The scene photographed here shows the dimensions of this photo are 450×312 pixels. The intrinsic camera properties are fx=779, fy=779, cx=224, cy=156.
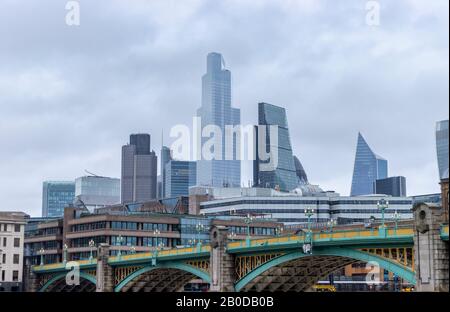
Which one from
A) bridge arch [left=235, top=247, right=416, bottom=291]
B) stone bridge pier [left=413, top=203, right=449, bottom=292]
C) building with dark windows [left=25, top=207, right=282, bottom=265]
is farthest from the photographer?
building with dark windows [left=25, top=207, right=282, bottom=265]

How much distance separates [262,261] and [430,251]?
29.1 metres

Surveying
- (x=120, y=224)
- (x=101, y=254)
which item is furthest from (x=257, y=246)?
(x=120, y=224)

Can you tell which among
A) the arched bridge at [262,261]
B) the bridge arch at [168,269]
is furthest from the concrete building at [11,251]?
the bridge arch at [168,269]

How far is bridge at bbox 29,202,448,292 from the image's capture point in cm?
7531

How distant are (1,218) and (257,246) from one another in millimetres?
82759

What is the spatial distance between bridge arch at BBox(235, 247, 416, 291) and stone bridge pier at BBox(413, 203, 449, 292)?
288cm

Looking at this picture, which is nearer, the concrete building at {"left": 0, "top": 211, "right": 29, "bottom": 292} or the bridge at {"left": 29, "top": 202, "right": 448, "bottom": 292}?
the bridge at {"left": 29, "top": 202, "right": 448, "bottom": 292}

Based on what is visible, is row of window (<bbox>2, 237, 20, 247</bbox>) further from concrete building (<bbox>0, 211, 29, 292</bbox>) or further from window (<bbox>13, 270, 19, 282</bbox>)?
window (<bbox>13, 270, 19, 282</bbox>)

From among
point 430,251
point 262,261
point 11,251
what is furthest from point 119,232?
point 430,251

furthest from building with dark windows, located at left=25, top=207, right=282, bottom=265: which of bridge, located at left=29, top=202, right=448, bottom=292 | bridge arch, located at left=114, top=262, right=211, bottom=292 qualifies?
bridge arch, located at left=114, top=262, right=211, bottom=292

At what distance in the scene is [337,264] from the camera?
3809 inches

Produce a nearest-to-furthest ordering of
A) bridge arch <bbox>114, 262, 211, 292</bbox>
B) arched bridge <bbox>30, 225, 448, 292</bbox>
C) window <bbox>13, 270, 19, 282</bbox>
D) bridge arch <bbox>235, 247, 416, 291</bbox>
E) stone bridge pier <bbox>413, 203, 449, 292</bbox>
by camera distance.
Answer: stone bridge pier <bbox>413, 203, 449, 292</bbox> → bridge arch <bbox>235, 247, 416, 291</bbox> → arched bridge <bbox>30, 225, 448, 292</bbox> → bridge arch <bbox>114, 262, 211, 292</bbox> → window <bbox>13, 270, 19, 282</bbox>

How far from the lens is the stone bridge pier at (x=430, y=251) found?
6931 cm
